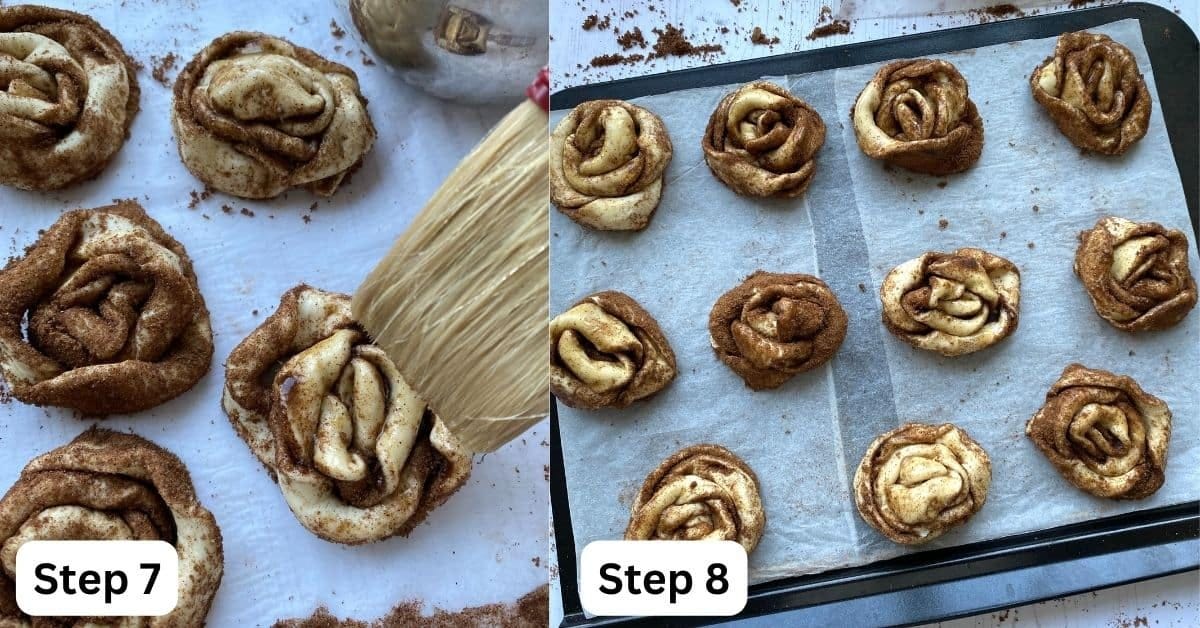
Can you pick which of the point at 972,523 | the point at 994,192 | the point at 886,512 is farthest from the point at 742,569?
the point at 994,192

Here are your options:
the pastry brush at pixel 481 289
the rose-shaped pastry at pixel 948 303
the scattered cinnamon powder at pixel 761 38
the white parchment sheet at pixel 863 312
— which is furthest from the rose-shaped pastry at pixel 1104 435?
the pastry brush at pixel 481 289

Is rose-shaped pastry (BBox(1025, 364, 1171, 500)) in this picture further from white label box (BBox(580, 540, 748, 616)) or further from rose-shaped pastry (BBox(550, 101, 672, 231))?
rose-shaped pastry (BBox(550, 101, 672, 231))

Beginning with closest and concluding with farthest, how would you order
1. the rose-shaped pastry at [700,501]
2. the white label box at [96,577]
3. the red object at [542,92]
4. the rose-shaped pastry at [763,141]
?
1. the red object at [542,92]
2. the white label box at [96,577]
3. the rose-shaped pastry at [700,501]
4. the rose-shaped pastry at [763,141]

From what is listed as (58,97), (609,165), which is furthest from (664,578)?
(58,97)

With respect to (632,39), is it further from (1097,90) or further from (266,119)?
(1097,90)

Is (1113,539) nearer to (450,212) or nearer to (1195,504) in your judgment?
(1195,504)

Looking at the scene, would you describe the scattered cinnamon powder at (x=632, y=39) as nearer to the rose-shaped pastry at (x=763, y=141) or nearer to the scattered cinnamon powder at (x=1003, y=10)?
the rose-shaped pastry at (x=763, y=141)

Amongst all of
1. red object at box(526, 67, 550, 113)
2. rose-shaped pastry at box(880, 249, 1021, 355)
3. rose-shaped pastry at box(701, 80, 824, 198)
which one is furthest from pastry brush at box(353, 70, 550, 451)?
rose-shaped pastry at box(880, 249, 1021, 355)
